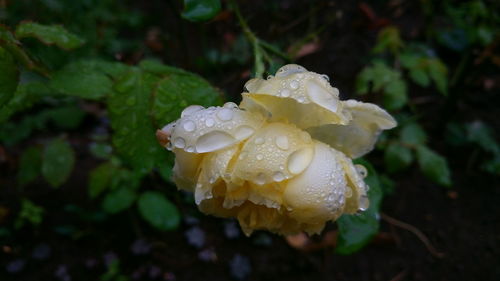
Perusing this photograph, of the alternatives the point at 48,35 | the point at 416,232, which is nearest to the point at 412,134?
the point at 416,232

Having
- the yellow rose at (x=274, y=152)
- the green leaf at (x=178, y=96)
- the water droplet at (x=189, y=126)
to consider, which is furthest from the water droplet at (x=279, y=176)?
the green leaf at (x=178, y=96)

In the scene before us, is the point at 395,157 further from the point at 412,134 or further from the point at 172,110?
the point at 172,110

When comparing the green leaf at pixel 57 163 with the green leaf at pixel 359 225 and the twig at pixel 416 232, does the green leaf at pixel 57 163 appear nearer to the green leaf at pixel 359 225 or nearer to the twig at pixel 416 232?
the green leaf at pixel 359 225

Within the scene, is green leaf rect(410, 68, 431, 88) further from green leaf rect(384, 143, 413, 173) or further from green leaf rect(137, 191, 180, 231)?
green leaf rect(137, 191, 180, 231)

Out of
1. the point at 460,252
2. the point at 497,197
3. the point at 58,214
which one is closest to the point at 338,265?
the point at 460,252

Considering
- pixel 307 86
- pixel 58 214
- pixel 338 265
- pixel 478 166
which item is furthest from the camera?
pixel 478 166

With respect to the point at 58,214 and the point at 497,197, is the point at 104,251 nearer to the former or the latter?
the point at 58,214
